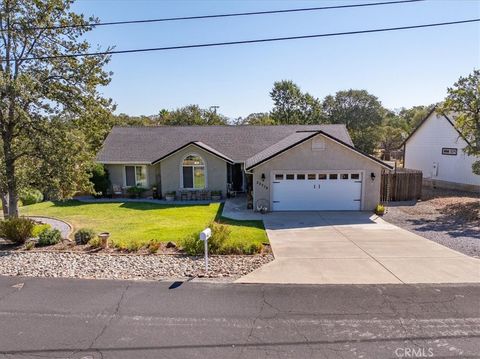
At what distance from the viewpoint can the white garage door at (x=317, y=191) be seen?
57.5 ft

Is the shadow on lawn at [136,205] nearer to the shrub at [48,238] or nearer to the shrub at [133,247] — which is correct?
the shrub at [48,238]

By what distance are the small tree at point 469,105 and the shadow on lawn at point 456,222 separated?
7.58ft

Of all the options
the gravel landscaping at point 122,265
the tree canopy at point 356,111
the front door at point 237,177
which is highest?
the tree canopy at point 356,111

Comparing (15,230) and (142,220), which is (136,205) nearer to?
(142,220)

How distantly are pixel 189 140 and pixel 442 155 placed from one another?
19.5m

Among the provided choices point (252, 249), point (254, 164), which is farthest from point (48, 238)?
point (254, 164)

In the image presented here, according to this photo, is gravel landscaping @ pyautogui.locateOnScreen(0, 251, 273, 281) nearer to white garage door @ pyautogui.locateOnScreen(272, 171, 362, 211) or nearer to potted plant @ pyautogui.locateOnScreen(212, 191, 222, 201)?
white garage door @ pyautogui.locateOnScreen(272, 171, 362, 211)

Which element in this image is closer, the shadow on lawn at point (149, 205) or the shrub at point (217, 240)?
the shrub at point (217, 240)

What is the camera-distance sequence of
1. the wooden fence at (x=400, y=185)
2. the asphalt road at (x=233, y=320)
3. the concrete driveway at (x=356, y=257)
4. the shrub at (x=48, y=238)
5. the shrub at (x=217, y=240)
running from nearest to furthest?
the asphalt road at (x=233, y=320), the concrete driveway at (x=356, y=257), the shrub at (x=217, y=240), the shrub at (x=48, y=238), the wooden fence at (x=400, y=185)

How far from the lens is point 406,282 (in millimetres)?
8070

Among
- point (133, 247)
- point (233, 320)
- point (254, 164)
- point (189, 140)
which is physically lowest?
point (233, 320)

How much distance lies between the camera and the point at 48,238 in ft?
37.3

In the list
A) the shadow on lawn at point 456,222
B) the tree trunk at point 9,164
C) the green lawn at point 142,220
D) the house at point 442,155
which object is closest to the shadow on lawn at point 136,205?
the green lawn at point 142,220

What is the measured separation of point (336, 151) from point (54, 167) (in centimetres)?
1292
